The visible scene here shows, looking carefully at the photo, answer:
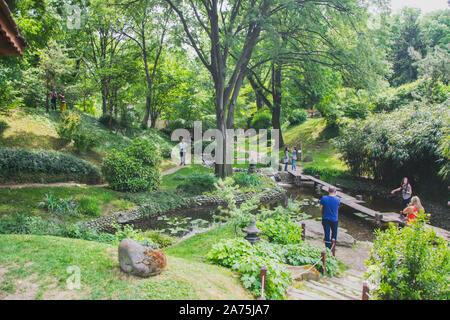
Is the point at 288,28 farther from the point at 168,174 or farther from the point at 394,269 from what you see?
the point at 394,269

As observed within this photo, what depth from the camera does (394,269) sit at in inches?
176

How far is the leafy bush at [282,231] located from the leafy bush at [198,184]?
6.98m

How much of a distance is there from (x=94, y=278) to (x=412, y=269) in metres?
4.64

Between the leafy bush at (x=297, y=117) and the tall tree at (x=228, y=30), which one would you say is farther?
the leafy bush at (x=297, y=117)

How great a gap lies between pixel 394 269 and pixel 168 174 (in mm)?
15051

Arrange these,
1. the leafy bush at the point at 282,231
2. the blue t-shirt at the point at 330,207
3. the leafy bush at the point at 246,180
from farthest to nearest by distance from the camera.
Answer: the leafy bush at the point at 246,180, the blue t-shirt at the point at 330,207, the leafy bush at the point at 282,231

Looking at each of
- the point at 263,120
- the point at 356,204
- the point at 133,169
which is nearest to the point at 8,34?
the point at 133,169

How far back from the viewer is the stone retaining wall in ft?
34.4

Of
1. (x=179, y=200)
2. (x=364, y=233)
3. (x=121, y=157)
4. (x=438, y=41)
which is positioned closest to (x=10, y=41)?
(x=121, y=157)

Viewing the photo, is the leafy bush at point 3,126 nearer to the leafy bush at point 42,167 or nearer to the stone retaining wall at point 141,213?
the leafy bush at point 42,167

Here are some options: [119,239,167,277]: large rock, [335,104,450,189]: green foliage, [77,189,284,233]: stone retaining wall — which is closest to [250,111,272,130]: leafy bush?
[335,104,450,189]: green foliage

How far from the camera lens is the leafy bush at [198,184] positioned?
1469cm

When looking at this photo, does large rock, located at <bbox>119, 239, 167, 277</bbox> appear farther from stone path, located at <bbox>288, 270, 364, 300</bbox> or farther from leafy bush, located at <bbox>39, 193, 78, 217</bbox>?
leafy bush, located at <bbox>39, 193, 78, 217</bbox>

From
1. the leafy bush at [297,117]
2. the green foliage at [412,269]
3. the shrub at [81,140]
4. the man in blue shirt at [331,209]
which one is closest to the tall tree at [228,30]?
the shrub at [81,140]
